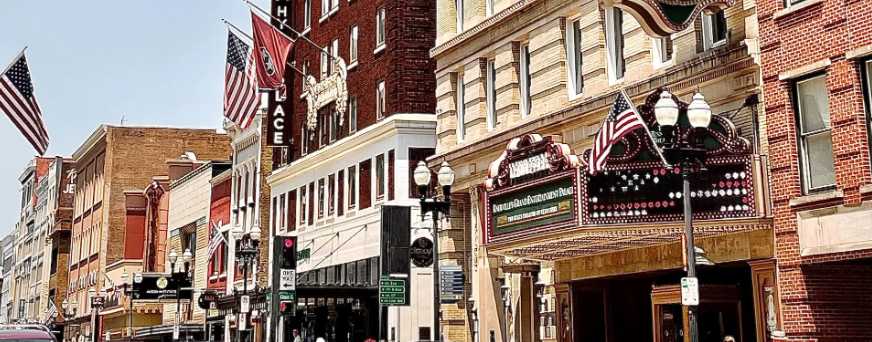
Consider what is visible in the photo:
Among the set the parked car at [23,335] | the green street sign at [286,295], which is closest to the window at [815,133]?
the green street sign at [286,295]

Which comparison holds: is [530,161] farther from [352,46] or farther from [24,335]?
[352,46]

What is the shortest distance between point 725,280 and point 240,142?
135 ft

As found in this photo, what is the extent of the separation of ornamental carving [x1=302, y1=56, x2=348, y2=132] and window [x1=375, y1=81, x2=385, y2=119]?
2.97 m

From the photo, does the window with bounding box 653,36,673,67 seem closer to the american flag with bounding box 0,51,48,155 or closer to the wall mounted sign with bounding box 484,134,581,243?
the wall mounted sign with bounding box 484,134,581,243

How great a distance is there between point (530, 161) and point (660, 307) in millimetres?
4376

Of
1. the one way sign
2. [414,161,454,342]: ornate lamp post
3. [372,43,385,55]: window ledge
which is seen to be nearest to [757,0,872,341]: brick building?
[414,161,454,342]: ornate lamp post

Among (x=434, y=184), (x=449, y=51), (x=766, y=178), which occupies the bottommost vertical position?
(x=766, y=178)

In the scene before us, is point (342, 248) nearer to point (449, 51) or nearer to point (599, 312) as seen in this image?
point (449, 51)

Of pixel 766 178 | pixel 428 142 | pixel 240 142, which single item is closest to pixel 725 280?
pixel 766 178

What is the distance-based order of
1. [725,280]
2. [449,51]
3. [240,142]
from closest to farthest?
[725,280] → [449,51] → [240,142]

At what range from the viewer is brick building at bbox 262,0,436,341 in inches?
1574

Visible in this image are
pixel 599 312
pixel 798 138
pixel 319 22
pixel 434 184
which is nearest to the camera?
pixel 798 138

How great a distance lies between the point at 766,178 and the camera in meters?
21.6

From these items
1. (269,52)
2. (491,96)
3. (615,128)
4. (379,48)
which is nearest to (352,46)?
(379,48)
